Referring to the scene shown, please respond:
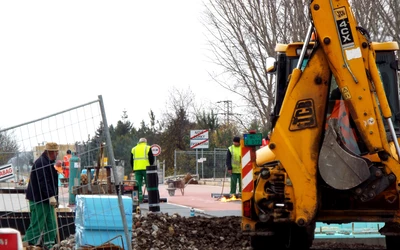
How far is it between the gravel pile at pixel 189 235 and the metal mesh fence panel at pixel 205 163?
1109 inches

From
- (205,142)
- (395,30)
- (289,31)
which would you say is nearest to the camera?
(395,30)

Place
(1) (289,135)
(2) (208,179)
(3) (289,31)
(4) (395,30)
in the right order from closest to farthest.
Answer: (1) (289,135)
(4) (395,30)
(3) (289,31)
(2) (208,179)

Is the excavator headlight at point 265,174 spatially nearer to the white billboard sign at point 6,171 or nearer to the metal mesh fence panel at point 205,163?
the white billboard sign at point 6,171

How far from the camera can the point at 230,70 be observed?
111ft

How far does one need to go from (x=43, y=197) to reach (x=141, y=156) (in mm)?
11887

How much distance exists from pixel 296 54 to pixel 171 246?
3.83m

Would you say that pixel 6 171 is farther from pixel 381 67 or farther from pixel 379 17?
pixel 379 17

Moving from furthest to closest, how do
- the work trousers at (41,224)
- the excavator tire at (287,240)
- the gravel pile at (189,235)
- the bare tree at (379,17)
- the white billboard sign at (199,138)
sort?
the white billboard sign at (199,138)
the bare tree at (379,17)
the gravel pile at (189,235)
the work trousers at (41,224)
the excavator tire at (287,240)

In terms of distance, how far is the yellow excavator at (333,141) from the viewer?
866cm

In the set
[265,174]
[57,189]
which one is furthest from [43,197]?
[265,174]

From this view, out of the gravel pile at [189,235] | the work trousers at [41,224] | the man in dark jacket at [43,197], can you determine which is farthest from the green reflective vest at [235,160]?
the work trousers at [41,224]

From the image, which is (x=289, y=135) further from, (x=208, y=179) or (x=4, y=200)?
(x=208, y=179)

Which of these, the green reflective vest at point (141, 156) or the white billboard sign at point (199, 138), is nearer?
the green reflective vest at point (141, 156)

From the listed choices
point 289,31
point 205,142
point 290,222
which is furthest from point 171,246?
point 205,142
